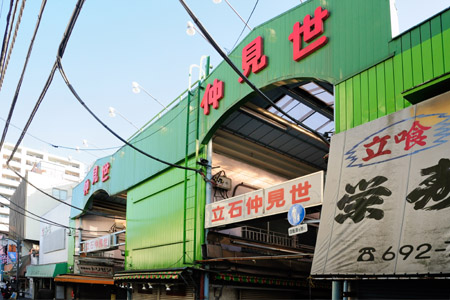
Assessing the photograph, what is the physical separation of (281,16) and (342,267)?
8.80m

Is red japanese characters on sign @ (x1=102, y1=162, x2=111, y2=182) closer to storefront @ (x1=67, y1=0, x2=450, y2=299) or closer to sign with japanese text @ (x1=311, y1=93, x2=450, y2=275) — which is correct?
storefront @ (x1=67, y1=0, x2=450, y2=299)

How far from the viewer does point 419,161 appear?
9.13 meters

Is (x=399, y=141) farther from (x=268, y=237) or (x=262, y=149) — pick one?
(x=268, y=237)

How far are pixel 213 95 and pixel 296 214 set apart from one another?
6.95 m

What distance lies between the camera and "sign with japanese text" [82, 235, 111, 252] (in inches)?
1022

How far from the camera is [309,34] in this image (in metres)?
13.2

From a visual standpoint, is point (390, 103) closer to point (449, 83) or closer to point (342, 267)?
point (449, 83)

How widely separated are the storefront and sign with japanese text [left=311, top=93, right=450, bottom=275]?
7.3 inches

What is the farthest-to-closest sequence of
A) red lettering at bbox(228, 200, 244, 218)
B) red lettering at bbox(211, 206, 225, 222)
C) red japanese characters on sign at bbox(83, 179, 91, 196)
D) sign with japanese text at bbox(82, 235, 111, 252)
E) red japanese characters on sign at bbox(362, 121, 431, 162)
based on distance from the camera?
red japanese characters on sign at bbox(83, 179, 91, 196) → sign with japanese text at bbox(82, 235, 111, 252) → red lettering at bbox(211, 206, 225, 222) → red lettering at bbox(228, 200, 244, 218) → red japanese characters on sign at bbox(362, 121, 431, 162)

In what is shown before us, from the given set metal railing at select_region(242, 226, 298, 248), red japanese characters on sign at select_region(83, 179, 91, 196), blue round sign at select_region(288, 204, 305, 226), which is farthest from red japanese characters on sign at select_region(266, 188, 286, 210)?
→ red japanese characters on sign at select_region(83, 179, 91, 196)

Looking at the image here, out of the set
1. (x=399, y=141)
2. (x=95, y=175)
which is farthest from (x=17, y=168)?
(x=399, y=141)

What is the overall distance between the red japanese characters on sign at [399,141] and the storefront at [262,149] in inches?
13.1

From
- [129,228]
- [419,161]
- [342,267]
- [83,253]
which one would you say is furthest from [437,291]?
[83,253]

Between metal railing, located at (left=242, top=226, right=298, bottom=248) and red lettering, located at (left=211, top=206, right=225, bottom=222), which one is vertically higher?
red lettering, located at (left=211, top=206, right=225, bottom=222)
